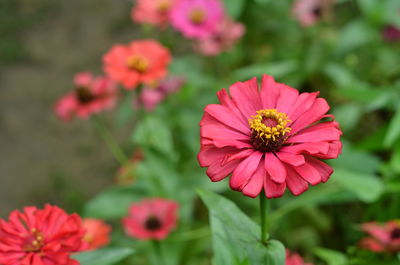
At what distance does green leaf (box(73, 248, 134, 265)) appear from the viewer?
0.68 metres

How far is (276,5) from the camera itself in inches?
71.5

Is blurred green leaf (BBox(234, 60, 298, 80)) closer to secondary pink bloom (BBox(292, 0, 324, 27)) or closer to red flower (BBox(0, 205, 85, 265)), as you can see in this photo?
secondary pink bloom (BBox(292, 0, 324, 27))

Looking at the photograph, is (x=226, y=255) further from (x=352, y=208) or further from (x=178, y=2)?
(x=178, y=2)

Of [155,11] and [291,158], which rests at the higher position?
[155,11]

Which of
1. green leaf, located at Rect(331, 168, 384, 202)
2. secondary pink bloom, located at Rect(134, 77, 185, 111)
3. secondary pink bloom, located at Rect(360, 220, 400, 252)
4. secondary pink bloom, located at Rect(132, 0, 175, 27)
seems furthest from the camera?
secondary pink bloom, located at Rect(132, 0, 175, 27)

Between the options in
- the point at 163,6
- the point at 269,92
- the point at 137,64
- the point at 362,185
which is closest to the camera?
the point at 269,92

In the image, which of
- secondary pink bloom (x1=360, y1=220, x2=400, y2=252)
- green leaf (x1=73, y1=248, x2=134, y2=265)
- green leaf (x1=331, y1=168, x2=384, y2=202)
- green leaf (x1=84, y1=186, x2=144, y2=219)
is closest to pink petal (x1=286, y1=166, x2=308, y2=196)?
green leaf (x1=73, y1=248, x2=134, y2=265)

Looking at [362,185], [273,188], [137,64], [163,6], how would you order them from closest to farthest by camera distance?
[273,188], [362,185], [137,64], [163,6]

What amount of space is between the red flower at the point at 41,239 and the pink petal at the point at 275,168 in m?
0.27

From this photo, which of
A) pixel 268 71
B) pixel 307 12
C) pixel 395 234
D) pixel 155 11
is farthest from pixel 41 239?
pixel 307 12

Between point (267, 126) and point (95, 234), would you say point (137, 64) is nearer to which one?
point (95, 234)

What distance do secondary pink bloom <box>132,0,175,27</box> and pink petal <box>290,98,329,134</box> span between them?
40.5 inches

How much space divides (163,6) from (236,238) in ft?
3.73

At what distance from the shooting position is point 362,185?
109 centimetres
